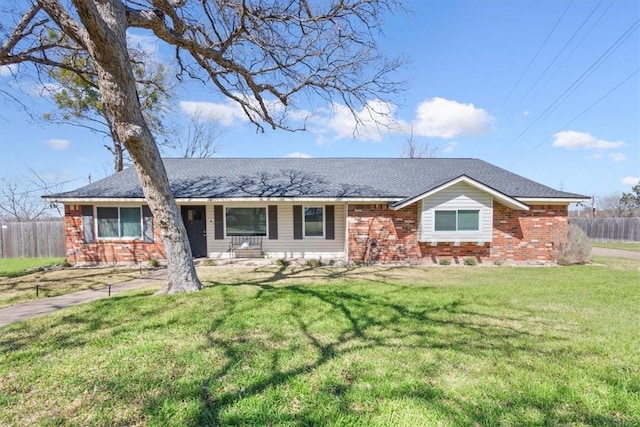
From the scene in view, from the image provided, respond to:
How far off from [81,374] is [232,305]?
257cm

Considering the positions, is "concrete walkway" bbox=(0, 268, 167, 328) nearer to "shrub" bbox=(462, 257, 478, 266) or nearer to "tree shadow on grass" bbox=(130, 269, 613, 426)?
"tree shadow on grass" bbox=(130, 269, 613, 426)

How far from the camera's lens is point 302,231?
39.2 feet

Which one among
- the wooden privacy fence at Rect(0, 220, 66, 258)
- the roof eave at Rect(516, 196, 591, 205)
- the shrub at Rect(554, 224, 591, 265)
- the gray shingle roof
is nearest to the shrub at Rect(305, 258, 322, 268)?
the gray shingle roof

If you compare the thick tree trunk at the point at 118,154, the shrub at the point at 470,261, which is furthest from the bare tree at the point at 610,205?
the thick tree trunk at the point at 118,154

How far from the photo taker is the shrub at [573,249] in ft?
35.4

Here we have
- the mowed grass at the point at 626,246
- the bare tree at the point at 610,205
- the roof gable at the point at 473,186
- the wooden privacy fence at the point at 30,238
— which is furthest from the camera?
the bare tree at the point at 610,205

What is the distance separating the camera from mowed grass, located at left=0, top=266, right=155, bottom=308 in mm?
6804

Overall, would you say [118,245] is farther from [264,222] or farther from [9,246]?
[9,246]

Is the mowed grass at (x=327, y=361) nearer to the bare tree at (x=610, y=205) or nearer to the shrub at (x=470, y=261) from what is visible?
the shrub at (x=470, y=261)

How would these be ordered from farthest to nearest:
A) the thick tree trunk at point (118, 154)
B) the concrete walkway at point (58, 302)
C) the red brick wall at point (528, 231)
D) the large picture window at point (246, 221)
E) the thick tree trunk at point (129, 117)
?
the thick tree trunk at point (118, 154) < the large picture window at point (246, 221) < the red brick wall at point (528, 231) < the concrete walkway at point (58, 302) < the thick tree trunk at point (129, 117)

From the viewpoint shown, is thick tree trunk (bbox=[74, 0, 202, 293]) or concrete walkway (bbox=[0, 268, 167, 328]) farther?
concrete walkway (bbox=[0, 268, 167, 328])

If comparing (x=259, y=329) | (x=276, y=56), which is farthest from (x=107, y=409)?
(x=276, y=56)

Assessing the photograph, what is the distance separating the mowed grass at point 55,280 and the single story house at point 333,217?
1.25m

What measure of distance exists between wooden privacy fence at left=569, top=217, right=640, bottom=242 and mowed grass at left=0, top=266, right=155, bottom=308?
23821mm
